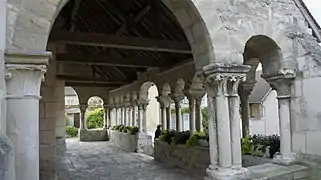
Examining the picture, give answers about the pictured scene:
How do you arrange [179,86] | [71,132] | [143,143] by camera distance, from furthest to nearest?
[71,132] → [143,143] → [179,86]

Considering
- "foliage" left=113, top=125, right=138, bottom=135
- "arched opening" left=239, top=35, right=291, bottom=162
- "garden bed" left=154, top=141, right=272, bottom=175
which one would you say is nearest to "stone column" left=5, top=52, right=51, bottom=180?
"arched opening" left=239, top=35, right=291, bottom=162

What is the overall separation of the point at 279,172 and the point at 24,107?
10.0 ft

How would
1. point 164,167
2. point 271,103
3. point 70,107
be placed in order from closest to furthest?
point 164,167
point 271,103
point 70,107

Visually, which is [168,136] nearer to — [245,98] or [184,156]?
[184,156]

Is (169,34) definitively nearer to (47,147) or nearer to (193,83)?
(193,83)

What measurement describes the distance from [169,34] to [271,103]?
1212 centimetres

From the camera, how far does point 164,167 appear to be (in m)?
7.75

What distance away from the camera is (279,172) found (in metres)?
3.98

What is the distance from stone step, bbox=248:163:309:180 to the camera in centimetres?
379

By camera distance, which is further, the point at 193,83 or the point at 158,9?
the point at 193,83

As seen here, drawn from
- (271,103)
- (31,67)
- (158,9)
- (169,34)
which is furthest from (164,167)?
(271,103)

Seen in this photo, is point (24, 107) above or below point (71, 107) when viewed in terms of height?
below

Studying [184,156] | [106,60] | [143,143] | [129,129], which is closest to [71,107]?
[129,129]

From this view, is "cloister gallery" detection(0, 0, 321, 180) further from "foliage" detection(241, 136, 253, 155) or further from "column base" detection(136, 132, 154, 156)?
"column base" detection(136, 132, 154, 156)
